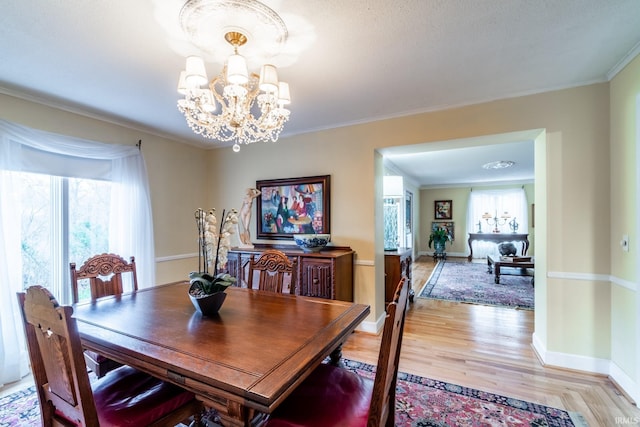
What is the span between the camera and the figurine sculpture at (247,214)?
3518 mm

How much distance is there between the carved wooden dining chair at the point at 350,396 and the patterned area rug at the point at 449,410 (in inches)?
27.5

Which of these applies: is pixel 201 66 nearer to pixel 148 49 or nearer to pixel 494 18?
pixel 148 49

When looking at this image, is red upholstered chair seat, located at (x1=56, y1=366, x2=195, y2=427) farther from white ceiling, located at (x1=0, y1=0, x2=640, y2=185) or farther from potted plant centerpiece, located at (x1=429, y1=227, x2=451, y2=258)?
potted plant centerpiece, located at (x1=429, y1=227, x2=451, y2=258)

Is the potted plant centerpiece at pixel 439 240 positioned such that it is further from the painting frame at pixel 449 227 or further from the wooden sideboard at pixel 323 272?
the wooden sideboard at pixel 323 272

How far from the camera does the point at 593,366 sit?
7.74ft

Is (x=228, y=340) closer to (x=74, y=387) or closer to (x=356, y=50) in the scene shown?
(x=74, y=387)

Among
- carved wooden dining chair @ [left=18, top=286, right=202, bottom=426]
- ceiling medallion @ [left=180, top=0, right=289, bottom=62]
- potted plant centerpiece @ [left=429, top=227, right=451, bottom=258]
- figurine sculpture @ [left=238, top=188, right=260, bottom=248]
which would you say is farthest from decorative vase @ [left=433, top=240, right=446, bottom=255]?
carved wooden dining chair @ [left=18, top=286, right=202, bottom=426]

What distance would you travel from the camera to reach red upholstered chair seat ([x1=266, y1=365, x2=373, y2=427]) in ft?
3.75

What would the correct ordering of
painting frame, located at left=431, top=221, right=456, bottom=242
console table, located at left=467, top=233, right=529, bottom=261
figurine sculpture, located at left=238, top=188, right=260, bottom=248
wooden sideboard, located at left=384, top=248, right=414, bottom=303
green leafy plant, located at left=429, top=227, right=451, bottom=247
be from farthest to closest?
painting frame, located at left=431, top=221, right=456, bottom=242 → green leafy plant, located at left=429, top=227, right=451, bottom=247 → console table, located at left=467, top=233, right=529, bottom=261 → wooden sideboard, located at left=384, top=248, right=414, bottom=303 → figurine sculpture, located at left=238, top=188, right=260, bottom=248

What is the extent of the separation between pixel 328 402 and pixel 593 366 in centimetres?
258

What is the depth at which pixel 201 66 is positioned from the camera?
159 cm

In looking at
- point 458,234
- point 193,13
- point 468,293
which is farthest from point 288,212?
point 458,234

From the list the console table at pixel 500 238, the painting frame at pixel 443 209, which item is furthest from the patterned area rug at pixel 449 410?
the painting frame at pixel 443 209

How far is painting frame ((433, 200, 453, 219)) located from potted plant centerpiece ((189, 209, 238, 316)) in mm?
9226
